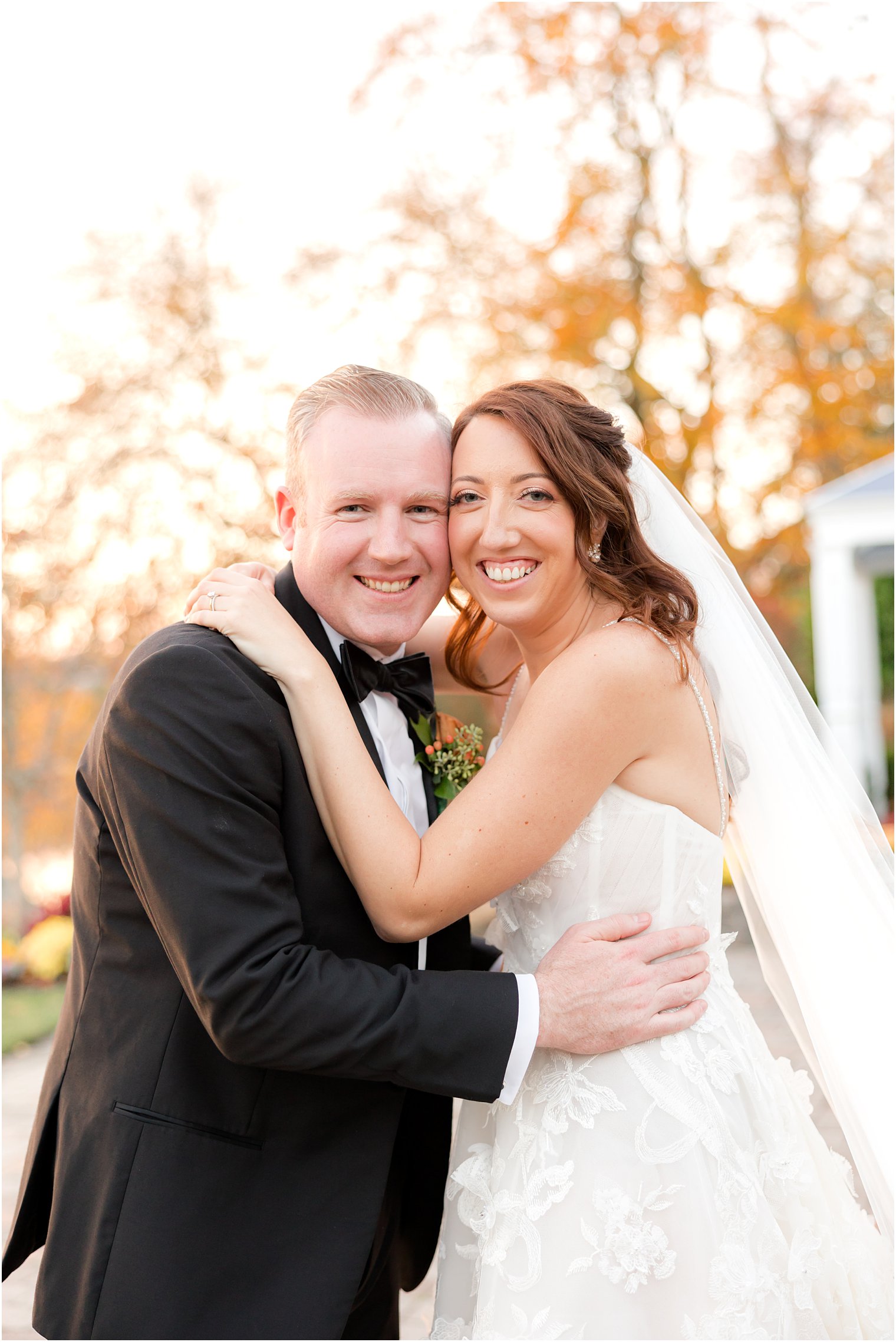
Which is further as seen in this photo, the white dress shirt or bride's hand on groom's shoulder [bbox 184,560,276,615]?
the white dress shirt

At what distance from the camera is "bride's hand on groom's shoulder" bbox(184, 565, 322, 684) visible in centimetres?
235

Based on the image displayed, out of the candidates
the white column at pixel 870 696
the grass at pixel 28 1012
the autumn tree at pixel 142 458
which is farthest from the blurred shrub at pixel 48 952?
the white column at pixel 870 696

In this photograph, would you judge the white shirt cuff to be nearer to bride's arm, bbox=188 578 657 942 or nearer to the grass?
bride's arm, bbox=188 578 657 942

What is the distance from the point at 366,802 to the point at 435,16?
12.2m

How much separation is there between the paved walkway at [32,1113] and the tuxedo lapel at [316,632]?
2.18 m

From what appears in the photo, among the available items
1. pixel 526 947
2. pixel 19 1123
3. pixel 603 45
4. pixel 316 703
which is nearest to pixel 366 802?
pixel 316 703

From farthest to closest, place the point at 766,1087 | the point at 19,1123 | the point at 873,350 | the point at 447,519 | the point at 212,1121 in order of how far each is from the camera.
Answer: the point at 873,350 → the point at 19,1123 → the point at 447,519 → the point at 766,1087 → the point at 212,1121

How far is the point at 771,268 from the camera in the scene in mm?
12508

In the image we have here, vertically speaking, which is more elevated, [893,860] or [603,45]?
[603,45]

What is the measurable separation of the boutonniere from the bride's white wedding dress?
310mm

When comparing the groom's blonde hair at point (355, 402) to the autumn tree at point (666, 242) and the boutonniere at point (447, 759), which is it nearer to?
the boutonniere at point (447, 759)

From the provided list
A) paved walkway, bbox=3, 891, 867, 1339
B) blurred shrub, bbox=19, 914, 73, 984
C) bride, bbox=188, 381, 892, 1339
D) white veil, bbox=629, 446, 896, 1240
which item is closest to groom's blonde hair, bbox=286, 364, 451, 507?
bride, bbox=188, 381, 892, 1339

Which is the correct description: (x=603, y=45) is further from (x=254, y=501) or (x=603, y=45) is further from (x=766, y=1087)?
(x=766, y=1087)

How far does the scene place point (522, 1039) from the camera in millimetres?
2279
